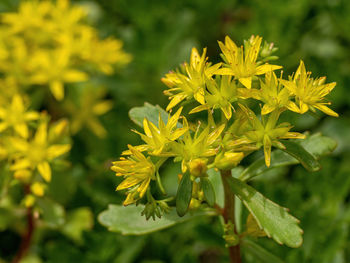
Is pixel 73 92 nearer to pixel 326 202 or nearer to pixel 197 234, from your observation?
pixel 197 234

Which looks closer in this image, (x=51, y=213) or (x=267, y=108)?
Answer: (x=267, y=108)

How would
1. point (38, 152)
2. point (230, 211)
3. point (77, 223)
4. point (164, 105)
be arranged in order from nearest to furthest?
1. point (230, 211)
2. point (38, 152)
3. point (77, 223)
4. point (164, 105)

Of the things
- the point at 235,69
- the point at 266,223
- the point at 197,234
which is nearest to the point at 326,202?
the point at 197,234

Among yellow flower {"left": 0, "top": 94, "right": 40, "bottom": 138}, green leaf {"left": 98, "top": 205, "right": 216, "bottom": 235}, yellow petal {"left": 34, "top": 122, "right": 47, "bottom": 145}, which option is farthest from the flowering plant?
yellow flower {"left": 0, "top": 94, "right": 40, "bottom": 138}

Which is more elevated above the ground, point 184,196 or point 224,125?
point 224,125

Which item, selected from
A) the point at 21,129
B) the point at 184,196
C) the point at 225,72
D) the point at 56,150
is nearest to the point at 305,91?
the point at 225,72

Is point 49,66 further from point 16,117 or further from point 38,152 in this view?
point 38,152
